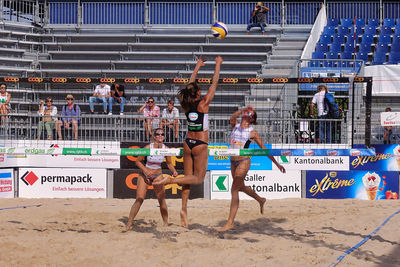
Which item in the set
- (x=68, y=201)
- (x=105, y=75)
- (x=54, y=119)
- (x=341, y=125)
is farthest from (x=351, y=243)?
(x=105, y=75)

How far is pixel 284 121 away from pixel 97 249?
720 cm

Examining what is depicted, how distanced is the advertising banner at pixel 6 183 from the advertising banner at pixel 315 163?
6185 millimetres

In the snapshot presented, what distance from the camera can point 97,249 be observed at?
22.2 feet

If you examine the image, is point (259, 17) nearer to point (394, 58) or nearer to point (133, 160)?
point (394, 58)

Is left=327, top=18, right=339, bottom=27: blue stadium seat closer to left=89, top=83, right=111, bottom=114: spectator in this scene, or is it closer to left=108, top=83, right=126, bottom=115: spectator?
left=89, top=83, right=111, bottom=114: spectator

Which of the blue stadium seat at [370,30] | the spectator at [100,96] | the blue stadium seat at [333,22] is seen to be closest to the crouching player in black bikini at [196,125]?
the spectator at [100,96]

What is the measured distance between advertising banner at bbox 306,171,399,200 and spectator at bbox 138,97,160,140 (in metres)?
3.85

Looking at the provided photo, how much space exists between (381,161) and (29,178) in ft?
27.7

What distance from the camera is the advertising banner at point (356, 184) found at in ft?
41.2

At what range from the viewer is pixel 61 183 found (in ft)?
42.2

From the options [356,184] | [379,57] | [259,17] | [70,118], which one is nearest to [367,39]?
[379,57]

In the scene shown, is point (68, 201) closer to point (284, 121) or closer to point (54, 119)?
point (54, 119)

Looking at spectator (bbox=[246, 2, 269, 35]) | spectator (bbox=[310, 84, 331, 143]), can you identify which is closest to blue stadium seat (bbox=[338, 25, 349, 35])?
spectator (bbox=[246, 2, 269, 35])

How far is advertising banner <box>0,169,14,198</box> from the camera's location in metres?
12.6
